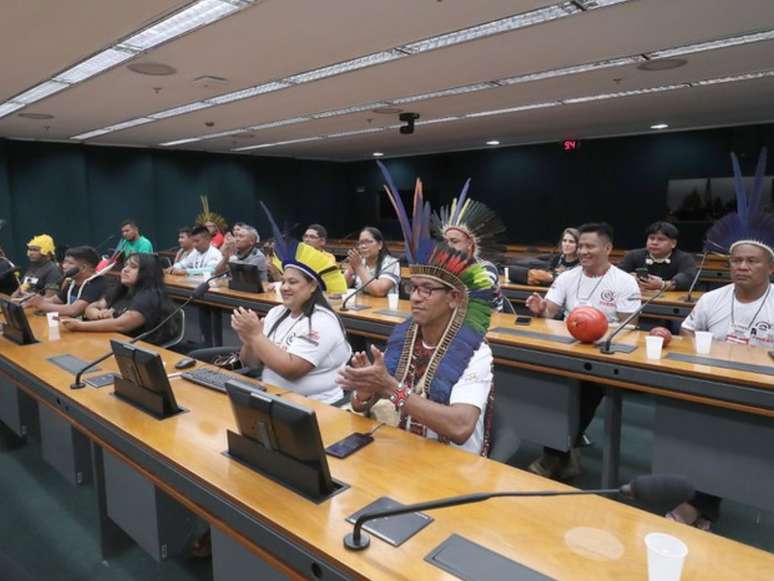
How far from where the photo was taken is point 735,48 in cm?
430

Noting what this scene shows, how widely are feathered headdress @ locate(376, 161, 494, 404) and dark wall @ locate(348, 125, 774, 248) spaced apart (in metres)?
8.72

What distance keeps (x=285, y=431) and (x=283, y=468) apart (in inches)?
5.2

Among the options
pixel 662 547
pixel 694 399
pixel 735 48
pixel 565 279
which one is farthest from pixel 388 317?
pixel 735 48

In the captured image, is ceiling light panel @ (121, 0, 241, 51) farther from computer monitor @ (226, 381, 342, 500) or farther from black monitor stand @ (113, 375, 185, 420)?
computer monitor @ (226, 381, 342, 500)

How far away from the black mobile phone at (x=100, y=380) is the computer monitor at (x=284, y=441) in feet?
3.60

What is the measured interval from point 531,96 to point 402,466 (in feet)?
18.4

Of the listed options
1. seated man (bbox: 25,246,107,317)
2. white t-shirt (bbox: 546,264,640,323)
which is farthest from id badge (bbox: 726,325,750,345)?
seated man (bbox: 25,246,107,317)

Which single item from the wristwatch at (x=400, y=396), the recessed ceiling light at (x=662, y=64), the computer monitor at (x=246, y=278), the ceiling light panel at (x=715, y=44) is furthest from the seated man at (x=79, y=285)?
the recessed ceiling light at (x=662, y=64)

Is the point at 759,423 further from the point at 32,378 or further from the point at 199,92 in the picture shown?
the point at 199,92

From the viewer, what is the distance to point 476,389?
5.63ft

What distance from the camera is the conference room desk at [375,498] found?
1102mm

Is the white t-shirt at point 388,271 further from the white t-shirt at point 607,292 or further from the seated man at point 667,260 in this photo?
the seated man at point 667,260

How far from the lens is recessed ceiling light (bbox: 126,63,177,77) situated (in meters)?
4.59

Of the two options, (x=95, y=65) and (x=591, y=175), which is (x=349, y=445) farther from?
(x=591, y=175)
